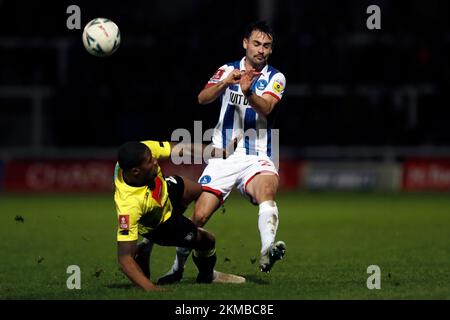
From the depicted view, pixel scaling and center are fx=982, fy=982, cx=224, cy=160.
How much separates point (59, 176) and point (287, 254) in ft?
41.7

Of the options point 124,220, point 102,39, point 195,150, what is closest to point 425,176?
point 102,39

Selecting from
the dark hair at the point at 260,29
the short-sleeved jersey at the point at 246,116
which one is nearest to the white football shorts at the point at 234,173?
the short-sleeved jersey at the point at 246,116

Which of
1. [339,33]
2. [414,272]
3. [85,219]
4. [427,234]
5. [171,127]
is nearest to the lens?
[414,272]

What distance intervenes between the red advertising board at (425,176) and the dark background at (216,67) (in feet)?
3.64

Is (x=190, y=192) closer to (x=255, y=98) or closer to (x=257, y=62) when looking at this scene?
(x=255, y=98)

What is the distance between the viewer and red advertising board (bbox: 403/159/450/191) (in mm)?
23656

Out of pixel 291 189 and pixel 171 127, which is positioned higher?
pixel 171 127

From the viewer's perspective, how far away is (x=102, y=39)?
9.09 meters

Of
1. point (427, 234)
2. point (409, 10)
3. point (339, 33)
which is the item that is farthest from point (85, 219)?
point (409, 10)

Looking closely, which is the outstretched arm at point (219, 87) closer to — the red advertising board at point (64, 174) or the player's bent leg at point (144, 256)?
the player's bent leg at point (144, 256)

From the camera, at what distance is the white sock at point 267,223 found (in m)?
8.25

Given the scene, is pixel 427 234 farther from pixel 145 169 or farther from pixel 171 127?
pixel 171 127
